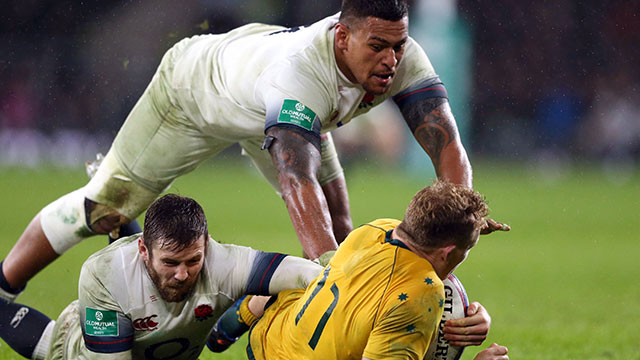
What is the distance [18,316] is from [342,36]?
7.57 feet

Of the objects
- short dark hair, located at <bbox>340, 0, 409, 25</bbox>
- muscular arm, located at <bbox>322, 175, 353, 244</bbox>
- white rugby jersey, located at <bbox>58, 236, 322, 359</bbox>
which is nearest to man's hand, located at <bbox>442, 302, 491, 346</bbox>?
white rugby jersey, located at <bbox>58, 236, 322, 359</bbox>

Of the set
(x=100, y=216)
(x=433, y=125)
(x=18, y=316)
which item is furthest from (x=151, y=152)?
(x=433, y=125)

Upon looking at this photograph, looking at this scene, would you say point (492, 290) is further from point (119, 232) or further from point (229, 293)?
point (229, 293)

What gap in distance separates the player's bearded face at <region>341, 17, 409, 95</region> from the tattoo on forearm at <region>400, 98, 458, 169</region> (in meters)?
0.40

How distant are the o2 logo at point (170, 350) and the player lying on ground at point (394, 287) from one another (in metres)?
0.72

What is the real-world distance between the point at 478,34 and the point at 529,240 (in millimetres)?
12097

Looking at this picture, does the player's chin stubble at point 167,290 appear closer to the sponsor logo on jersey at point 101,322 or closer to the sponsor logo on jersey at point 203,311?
the sponsor logo on jersey at point 203,311

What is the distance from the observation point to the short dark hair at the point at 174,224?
152 inches

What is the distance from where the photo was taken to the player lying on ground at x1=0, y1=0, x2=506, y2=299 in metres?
4.39

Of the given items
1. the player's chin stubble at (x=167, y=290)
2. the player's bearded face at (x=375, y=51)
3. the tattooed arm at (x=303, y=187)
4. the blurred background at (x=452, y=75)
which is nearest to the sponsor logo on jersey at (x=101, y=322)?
the player's chin stubble at (x=167, y=290)

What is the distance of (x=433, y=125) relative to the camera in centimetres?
504

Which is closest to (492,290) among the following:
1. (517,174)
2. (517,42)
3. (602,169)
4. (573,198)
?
(573,198)

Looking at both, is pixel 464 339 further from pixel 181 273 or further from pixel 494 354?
pixel 181 273

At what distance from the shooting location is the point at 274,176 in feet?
19.0
